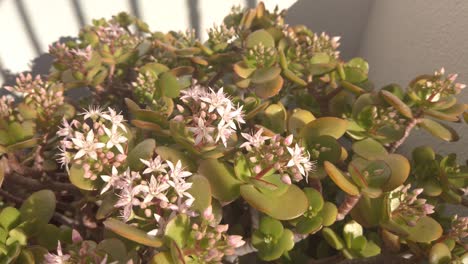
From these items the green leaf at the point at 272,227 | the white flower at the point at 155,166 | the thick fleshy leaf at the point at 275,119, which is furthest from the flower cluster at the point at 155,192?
the thick fleshy leaf at the point at 275,119

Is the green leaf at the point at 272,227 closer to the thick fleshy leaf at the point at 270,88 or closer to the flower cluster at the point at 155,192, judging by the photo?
the flower cluster at the point at 155,192

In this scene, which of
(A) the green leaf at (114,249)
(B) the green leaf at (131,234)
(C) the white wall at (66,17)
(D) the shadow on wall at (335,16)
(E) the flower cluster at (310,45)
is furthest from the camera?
(D) the shadow on wall at (335,16)

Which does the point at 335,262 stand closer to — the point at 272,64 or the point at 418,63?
the point at 272,64

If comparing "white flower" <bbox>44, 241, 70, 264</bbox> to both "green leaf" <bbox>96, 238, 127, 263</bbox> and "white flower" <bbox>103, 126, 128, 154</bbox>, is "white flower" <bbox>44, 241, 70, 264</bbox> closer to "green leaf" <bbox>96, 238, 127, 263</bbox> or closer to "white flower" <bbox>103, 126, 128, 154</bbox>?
"green leaf" <bbox>96, 238, 127, 263</bbox>

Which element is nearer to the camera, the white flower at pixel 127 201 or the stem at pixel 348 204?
the white flower at pixel 127 201

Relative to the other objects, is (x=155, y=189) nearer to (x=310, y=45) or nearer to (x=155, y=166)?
(x=155, y=166)

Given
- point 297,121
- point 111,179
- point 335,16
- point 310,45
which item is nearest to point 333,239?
point 297,121

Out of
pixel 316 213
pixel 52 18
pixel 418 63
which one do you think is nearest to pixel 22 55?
pixel 52 18
